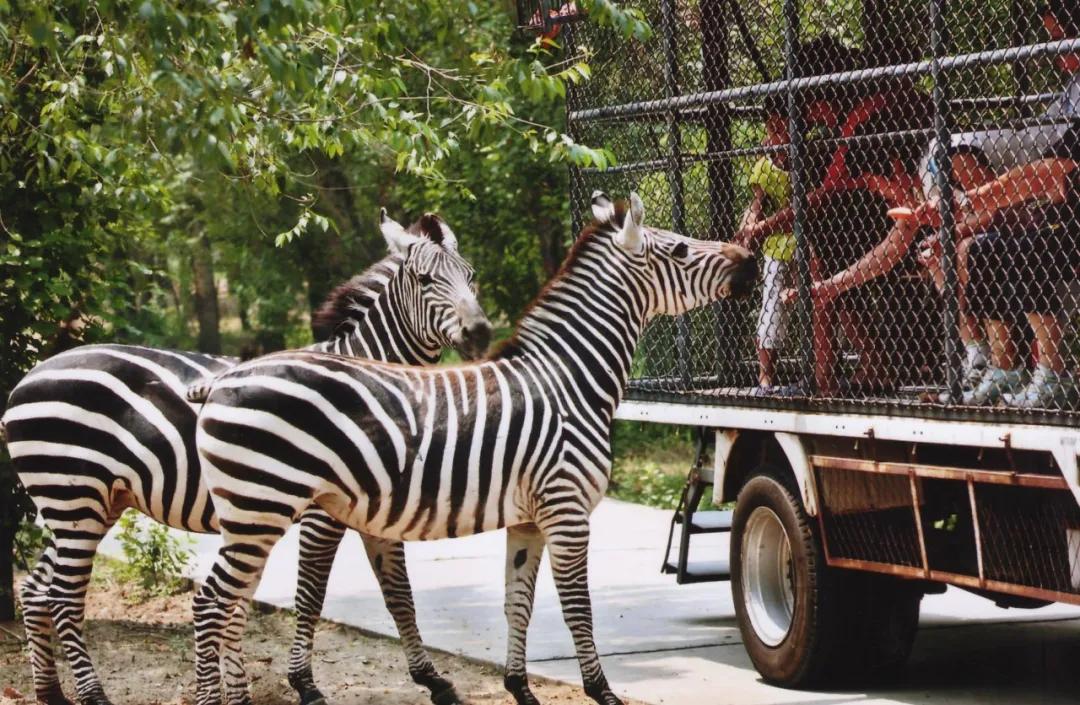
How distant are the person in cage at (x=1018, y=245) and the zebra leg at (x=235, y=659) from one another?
9.84 ft

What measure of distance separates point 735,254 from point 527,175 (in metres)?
9.83

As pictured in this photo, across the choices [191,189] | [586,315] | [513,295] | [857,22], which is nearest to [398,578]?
[586,315]

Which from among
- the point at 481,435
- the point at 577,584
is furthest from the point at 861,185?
the point at 577,584

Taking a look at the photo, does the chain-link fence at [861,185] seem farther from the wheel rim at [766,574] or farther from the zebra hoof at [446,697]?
the zebra hoof at [446,697]

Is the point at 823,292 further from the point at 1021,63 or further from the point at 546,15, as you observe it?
the point at 546,15

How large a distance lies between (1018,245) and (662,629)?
3748mm

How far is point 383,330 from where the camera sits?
7.93 m

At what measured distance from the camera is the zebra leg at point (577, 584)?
6.75 m

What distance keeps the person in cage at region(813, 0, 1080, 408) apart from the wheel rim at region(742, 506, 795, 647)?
1640 millimetres

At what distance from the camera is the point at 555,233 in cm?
1780

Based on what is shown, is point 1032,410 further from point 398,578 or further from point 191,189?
point 191,189

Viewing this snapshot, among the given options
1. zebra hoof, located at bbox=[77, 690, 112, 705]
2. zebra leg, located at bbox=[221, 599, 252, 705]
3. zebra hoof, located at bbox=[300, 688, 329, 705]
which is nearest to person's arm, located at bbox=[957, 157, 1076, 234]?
zebra leg, located at bbox=[221, 599, 252, 705]

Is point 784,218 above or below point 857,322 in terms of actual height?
above

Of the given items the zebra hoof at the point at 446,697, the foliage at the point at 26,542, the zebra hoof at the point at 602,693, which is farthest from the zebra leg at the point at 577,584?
the foliage at the point at 26,542
